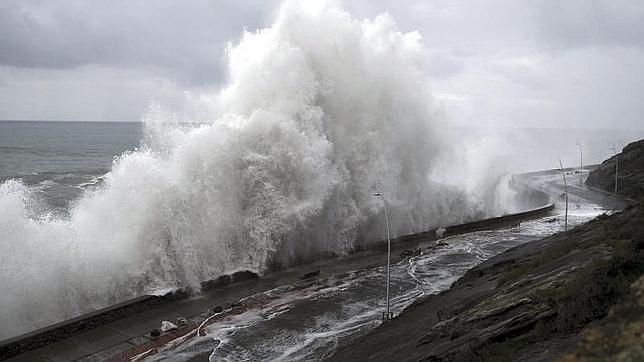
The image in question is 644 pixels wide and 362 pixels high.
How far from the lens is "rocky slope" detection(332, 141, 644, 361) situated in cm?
370

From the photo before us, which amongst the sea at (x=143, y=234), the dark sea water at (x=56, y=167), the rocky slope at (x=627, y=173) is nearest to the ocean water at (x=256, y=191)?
the sea at (x=143, y=234)

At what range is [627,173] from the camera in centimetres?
A: 4972

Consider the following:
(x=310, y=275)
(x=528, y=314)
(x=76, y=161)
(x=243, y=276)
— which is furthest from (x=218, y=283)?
(x=76, y=161)

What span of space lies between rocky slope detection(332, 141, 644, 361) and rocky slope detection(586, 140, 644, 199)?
39.4m

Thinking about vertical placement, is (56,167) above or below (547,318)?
above

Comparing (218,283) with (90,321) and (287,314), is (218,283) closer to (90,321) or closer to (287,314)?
(287,314)

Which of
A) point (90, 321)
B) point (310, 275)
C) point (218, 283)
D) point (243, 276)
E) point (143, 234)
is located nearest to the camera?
point (90, 321)

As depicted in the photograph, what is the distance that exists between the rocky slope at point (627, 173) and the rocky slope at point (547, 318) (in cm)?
3940

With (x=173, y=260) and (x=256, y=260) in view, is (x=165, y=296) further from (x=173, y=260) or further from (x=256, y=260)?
(x=256, y=260)

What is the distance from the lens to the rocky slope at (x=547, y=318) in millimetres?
3695

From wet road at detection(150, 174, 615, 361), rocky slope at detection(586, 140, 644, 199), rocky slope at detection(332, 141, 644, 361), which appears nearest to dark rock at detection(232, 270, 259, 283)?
wet road at detection(150, 174, 615, 361)

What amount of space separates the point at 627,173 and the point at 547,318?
4965cm

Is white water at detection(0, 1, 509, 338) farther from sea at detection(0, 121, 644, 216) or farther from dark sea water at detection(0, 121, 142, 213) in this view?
dark sea water at detection(0, 121, 142, 213)

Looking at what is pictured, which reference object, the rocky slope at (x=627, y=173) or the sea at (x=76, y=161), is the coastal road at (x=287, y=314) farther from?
the rocky slope at (x=627, y=173)
